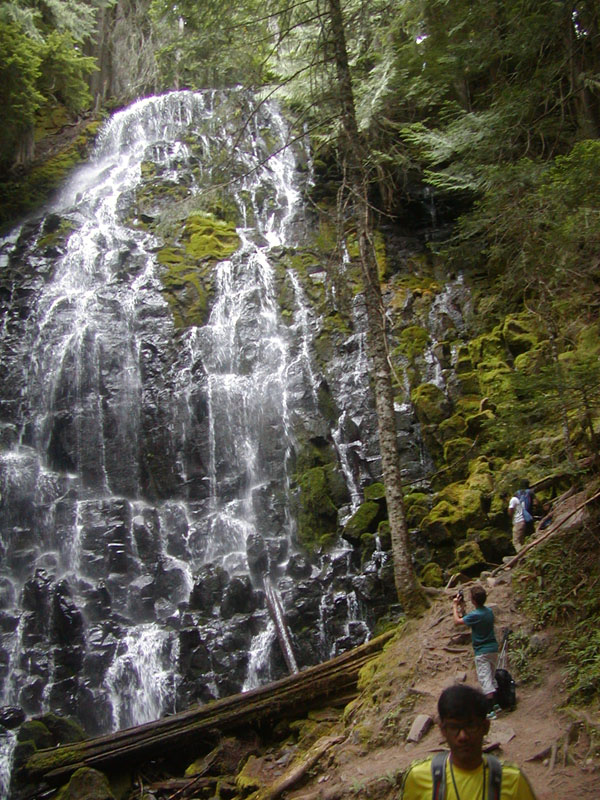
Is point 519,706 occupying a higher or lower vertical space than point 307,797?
higher

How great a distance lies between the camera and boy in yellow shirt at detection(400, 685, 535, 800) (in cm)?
214

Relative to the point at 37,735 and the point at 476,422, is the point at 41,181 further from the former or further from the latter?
the point at 37,735

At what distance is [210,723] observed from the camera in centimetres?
795

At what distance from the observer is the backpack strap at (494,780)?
213cm

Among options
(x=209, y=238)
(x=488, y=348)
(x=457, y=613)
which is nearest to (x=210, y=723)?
(x=457, y=613)

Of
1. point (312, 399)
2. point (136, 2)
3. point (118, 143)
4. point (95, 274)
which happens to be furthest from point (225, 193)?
point (136, 2)

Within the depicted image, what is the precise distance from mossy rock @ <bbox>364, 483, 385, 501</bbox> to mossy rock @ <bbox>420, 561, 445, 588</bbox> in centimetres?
259

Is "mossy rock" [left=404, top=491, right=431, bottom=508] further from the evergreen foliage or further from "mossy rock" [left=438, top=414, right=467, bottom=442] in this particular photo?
the evergreen foliage

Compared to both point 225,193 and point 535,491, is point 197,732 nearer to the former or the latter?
point 535,491

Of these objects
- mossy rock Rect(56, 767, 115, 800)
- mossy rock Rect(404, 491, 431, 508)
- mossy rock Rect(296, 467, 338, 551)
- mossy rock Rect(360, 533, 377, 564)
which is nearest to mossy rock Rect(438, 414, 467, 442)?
mossy rock Rect(404, 491, 431, 508)

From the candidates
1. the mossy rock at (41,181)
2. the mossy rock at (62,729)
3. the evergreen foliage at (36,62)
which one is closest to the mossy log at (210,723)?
the mossy rock at (62,729)

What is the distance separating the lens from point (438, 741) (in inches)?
215

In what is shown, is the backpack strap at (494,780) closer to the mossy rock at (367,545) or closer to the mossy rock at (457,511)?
the mossy rock at (457,511)

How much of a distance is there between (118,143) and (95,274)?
368 inches
